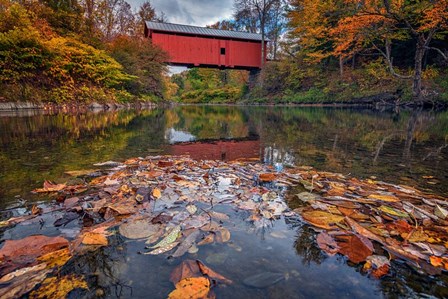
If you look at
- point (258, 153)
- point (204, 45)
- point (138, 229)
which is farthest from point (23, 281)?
point (204, 45)

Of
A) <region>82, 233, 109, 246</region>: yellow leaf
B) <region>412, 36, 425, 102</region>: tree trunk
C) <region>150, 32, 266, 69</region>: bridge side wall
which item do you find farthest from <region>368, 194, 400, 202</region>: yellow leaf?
<region>150, 32, 266, 69</region>: bridge side wall

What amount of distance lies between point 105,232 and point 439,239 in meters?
1.76

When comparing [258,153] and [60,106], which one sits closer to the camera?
[258,153]

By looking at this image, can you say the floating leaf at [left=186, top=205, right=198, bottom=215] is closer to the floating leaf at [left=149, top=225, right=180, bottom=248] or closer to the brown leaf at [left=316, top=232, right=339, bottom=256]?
the floating leaf at [left=149, top=225, right=180, bottom=248]

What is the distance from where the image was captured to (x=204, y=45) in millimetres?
25125

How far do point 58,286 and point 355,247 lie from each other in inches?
50.8

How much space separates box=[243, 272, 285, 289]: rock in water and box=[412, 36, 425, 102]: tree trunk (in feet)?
47.3

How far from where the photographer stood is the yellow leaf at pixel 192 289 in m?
0.91

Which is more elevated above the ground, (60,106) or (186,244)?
(60,106)

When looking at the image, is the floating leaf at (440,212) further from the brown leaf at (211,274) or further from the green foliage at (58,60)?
the green foliage at (58,60)

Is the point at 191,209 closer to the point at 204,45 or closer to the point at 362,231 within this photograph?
the point at 362,231

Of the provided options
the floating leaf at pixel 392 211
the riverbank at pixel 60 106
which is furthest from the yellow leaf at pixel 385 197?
the riverbank at pixel 60 106

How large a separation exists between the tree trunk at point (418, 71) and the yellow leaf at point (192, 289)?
14.6 m

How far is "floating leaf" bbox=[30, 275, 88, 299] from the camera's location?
36.0 inches
